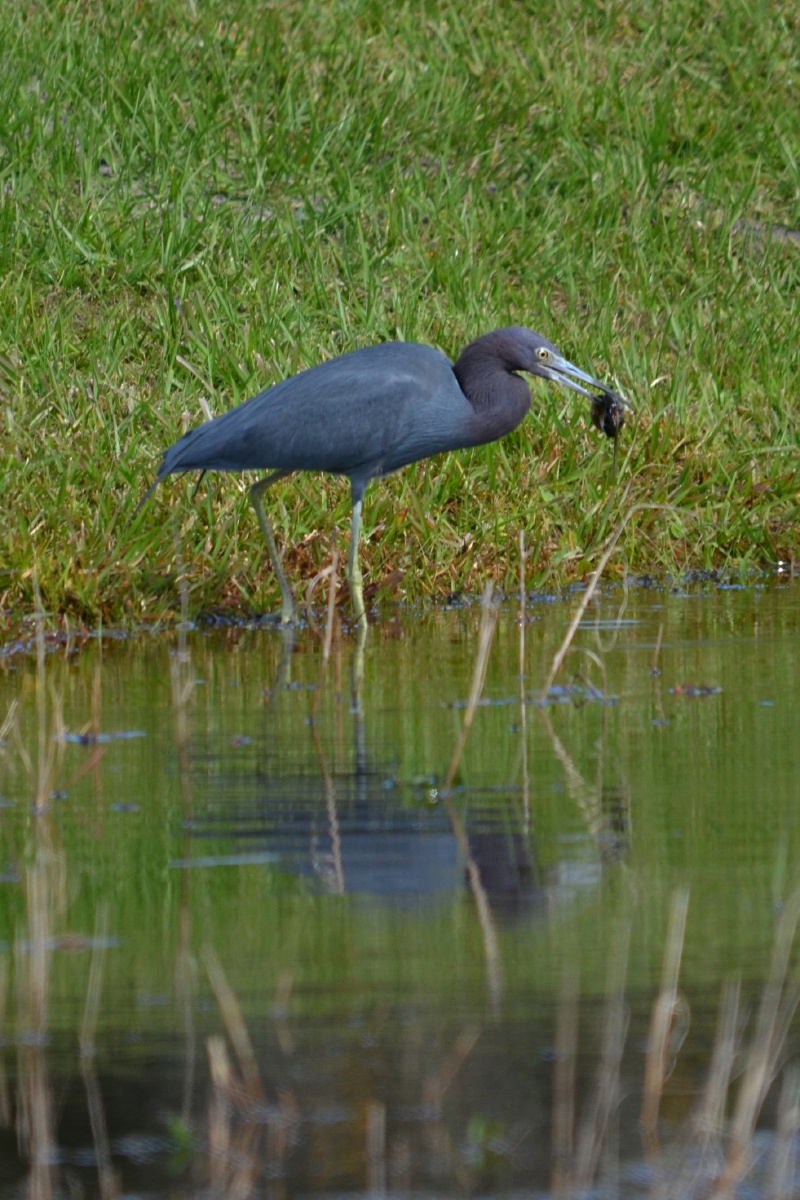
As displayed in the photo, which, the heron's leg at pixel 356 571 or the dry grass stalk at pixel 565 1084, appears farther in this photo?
the heron's leg at pixel 356 571

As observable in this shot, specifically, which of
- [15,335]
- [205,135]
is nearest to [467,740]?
[15,335]

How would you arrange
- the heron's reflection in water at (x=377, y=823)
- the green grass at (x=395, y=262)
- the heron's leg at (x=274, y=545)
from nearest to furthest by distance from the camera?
the heron's reflection in water at (x=377, y=823), the heron's leg at (x=274, y=545), the green grass at (x=395, y=262)

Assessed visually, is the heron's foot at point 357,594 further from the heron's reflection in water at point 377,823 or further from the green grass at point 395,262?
the heron's reflection in water at point 377,823

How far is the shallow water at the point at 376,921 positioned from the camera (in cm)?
265

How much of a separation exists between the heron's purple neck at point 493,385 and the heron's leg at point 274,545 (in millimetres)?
816

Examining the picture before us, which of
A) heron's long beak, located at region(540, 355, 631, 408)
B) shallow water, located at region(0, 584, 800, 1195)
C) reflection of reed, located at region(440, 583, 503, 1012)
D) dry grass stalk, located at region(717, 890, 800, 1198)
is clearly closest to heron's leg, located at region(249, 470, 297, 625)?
heron's long beak, located at region(540, 355, 631, 408)

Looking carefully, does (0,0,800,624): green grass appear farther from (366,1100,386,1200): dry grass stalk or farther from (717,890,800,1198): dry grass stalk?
(366,1100,386,1200): dry grass stalk

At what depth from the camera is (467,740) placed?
521 centimetres

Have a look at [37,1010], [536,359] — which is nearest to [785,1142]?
[37,1010]

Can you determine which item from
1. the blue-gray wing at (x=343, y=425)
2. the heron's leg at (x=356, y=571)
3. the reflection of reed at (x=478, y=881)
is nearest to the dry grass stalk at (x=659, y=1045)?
the reflection of reed at (x=478, y=881)

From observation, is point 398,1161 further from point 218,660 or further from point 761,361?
point 761,361

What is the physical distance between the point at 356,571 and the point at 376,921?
437cm

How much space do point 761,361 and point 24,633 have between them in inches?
190

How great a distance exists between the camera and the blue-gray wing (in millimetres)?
7895
